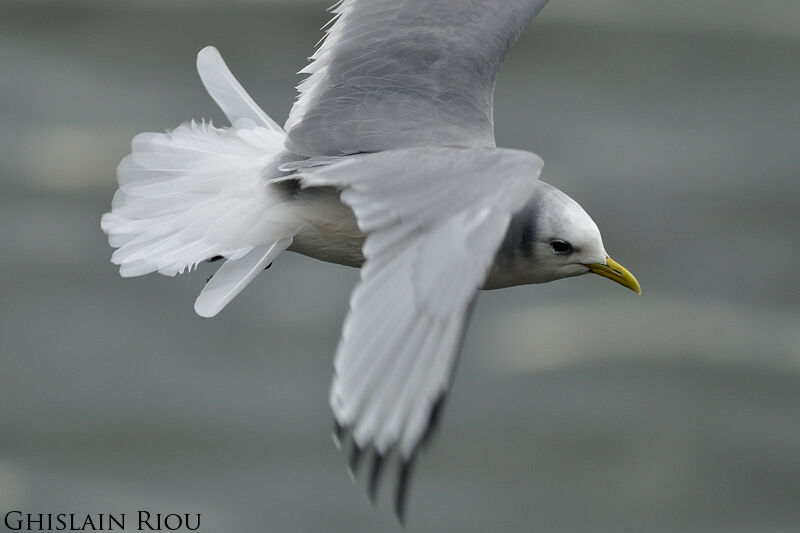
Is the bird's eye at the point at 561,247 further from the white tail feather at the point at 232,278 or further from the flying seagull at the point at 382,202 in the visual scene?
the white tail feather at the point at 232,278

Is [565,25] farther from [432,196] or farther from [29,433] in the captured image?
[432,196]

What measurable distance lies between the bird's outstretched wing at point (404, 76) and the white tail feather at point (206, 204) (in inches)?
3.5

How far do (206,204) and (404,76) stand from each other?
36cm

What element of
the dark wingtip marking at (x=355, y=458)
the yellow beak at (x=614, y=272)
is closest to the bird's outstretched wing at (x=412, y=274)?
the dark wingtip marking at (x=355, y=458)

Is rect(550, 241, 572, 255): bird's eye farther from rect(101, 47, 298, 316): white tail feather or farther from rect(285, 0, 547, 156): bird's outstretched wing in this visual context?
rect(101, 47, 298, 316): white tail feather

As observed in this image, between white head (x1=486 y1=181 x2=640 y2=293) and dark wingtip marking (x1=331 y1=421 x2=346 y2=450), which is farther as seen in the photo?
white head (x1=486 y1=181 x2=640 y2=293)

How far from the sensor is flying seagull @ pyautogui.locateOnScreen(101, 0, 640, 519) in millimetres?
1423

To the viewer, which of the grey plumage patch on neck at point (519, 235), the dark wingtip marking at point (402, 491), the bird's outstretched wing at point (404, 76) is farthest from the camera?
the bird's outstretched wing at point (404, 76)

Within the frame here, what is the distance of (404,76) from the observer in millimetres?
2162

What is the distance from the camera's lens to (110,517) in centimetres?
496

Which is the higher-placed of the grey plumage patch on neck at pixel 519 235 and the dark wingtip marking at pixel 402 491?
the grey plumage patch on neck at pixel 519 235

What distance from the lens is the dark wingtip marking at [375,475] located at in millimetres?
1380

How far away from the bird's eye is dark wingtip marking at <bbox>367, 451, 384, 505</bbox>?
628mm

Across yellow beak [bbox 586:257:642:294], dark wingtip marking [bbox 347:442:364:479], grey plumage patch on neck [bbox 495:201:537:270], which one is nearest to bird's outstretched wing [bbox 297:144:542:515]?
dark wingtip marking [bbox 347:442:364:479]
